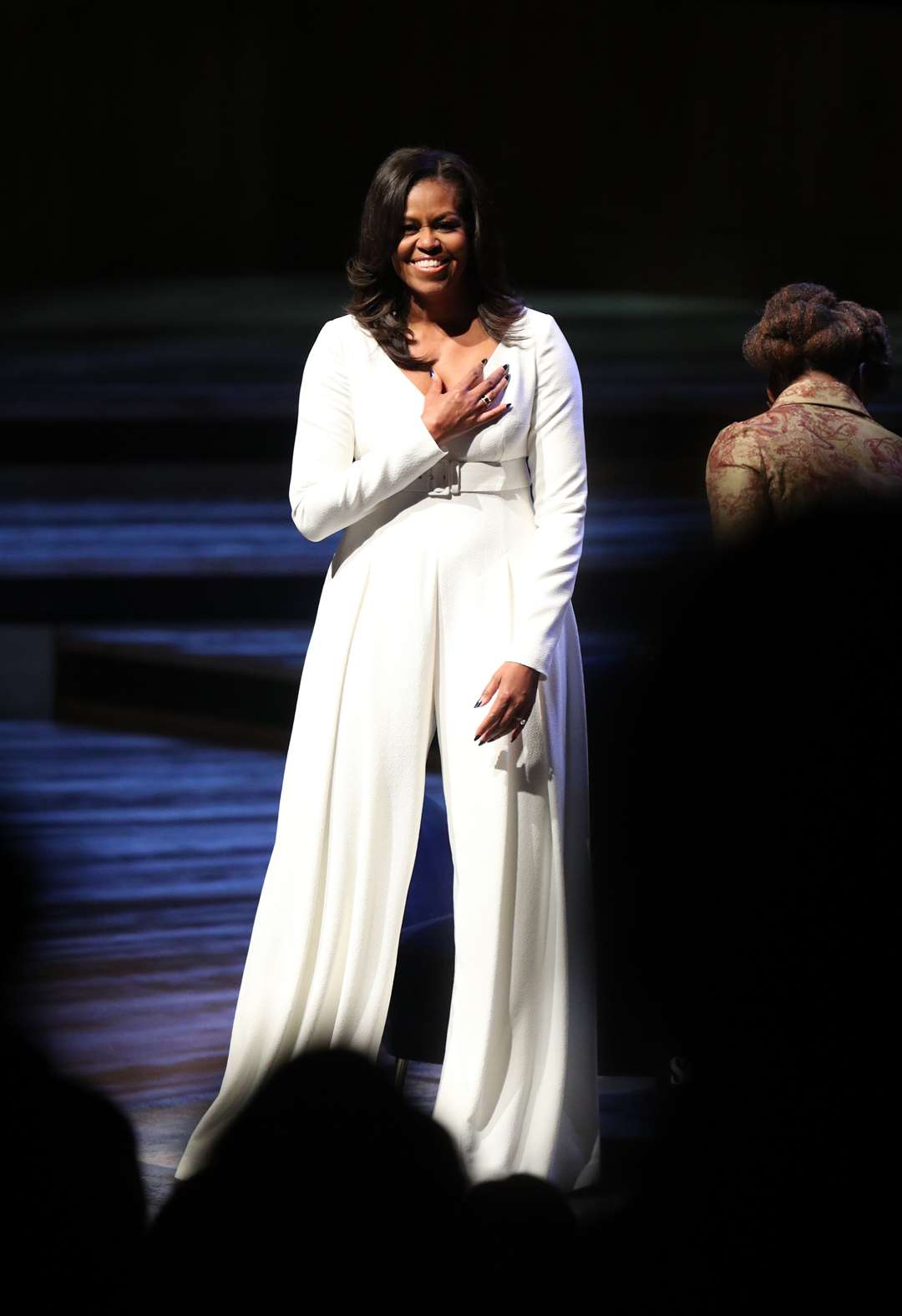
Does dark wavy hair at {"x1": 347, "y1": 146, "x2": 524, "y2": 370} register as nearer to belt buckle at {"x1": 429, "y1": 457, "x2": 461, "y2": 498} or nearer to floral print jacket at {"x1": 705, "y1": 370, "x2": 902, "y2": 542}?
belt buckle at {"x1": 429, "y1": 457, "x2": 461, "y2": 498}

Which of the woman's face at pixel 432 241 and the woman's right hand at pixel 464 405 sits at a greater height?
the woman's face at pixel 432 241

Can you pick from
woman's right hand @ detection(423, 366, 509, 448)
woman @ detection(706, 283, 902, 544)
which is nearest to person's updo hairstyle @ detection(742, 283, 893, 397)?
woman @ detection(706, 283, 902, 544)

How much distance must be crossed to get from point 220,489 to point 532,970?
4433 mm

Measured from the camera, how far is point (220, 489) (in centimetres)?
671

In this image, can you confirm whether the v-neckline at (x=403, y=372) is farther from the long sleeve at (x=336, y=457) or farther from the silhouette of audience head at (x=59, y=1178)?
the silhouette of audience head at (x=59, y=1178)

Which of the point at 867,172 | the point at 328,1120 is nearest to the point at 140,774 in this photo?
the point at 867,172

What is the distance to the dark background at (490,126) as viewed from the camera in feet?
17.3

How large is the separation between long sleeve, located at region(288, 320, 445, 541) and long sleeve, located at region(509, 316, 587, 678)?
0.16 meters

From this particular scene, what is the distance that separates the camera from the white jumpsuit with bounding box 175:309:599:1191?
97.3 inches

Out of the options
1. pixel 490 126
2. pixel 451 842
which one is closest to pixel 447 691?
pixel 451 842

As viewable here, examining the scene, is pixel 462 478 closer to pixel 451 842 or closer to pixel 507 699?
pixel 507 699

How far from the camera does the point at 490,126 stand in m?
5.32

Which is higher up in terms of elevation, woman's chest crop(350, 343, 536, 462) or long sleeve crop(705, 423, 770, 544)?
woman's chest crop(350, 343, 536, 462)

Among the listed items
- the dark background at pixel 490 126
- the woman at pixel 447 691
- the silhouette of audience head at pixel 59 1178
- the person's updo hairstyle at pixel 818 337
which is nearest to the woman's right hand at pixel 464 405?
the woman at pixel 447 691
